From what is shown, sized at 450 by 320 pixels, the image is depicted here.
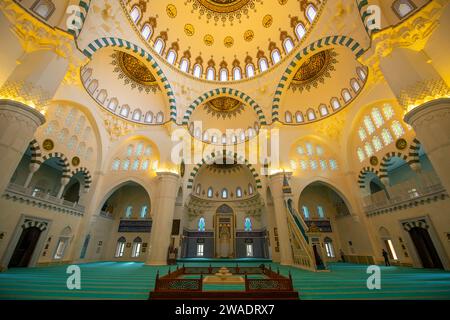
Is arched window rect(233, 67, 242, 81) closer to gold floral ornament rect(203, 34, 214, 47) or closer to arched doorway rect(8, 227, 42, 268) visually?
gold floral ornament rect(203, 34, 214, 47)

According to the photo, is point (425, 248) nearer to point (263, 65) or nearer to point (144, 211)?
point (263, 65)

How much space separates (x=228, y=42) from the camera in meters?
13.9

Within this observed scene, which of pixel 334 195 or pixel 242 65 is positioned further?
pixel 334 195

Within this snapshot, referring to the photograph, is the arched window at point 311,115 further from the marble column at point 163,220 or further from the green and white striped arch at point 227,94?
the marble column at point 163,220

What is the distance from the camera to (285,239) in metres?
9.82

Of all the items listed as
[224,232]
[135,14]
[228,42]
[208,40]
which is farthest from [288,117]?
[224,232]

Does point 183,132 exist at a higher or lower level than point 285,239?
higher

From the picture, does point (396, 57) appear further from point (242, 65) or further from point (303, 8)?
point (242, 65)

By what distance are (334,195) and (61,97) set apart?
20.1 m

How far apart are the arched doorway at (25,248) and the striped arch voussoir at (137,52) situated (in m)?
8.88

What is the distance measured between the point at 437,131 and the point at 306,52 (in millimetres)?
8529

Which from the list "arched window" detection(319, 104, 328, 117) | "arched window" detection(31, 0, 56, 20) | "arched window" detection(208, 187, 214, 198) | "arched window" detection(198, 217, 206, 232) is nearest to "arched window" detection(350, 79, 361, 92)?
"arched window" detection(319, 104, 328, 117)
